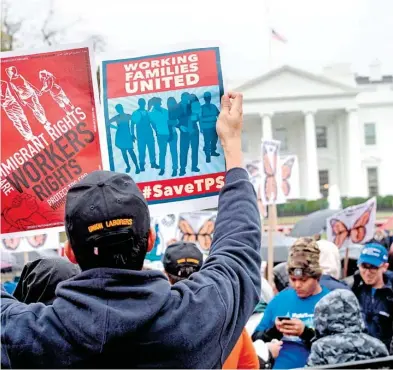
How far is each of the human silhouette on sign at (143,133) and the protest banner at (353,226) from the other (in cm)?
566

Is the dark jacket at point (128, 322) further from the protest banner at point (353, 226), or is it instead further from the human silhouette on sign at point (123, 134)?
the protest banner at point (353, 226)

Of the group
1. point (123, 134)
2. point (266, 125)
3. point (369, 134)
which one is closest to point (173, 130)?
point (123, 134)

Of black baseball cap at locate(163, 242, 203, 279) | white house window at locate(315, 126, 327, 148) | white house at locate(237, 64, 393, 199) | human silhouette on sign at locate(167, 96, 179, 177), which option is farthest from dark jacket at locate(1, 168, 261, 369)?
white house window at locate(315, 126, 327, 148)

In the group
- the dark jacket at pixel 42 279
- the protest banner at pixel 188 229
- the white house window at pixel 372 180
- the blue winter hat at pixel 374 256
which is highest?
the dark jacket at pixel 42 279

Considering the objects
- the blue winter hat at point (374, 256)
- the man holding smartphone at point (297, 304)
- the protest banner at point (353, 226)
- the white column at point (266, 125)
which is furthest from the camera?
the white column at point (266, 125)

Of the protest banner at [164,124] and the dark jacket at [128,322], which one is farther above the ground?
the protest banner at [164,124]

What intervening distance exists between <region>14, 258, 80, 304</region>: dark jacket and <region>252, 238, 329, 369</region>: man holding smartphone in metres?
1.40

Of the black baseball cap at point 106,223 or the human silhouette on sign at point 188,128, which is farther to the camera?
the human silhouette on sign at point 188,128

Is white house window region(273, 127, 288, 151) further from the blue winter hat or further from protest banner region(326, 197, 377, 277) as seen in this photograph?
the blue winter hat

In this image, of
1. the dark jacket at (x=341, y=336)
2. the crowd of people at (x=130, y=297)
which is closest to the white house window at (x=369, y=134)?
the dark jacket at (x=341, y=336)

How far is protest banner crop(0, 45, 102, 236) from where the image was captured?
163 centimetres

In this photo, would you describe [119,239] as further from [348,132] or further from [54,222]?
[348,132]

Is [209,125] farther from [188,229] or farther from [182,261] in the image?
[188,229]

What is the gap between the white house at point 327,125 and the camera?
54094 mm
